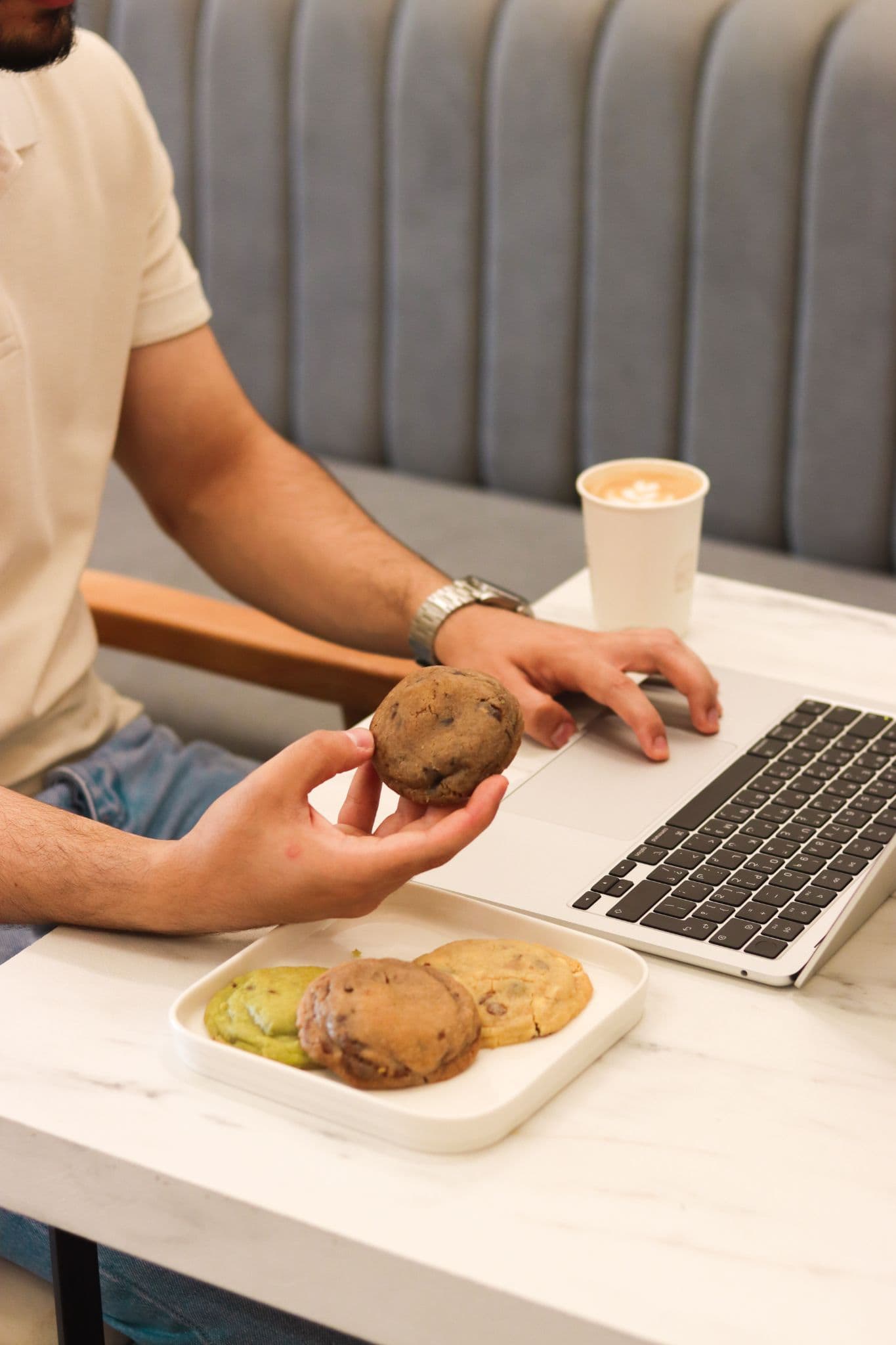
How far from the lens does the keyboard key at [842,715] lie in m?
1.00

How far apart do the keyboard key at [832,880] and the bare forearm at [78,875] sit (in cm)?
34

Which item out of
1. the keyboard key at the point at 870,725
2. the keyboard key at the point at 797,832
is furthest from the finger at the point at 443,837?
the keyboard key at the point at 870,725

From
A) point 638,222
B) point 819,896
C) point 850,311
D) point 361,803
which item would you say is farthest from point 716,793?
point 638,222

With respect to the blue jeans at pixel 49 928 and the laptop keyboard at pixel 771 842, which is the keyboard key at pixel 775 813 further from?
the blue jeans at pixel 49 928

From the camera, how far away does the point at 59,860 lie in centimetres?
80

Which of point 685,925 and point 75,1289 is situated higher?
point 685,925

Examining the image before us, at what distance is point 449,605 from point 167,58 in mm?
1408

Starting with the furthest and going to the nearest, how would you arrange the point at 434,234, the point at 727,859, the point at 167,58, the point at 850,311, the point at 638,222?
the point at 167,58
the point at 434,234
the point at 638,222
the point at 850,311
the point at 727,859

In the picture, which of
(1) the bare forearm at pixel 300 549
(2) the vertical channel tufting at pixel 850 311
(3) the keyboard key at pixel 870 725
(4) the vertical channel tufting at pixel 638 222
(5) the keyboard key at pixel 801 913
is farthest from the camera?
(4) the vertical channel tufting at pixel 638 222

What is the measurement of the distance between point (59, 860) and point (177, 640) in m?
0.75

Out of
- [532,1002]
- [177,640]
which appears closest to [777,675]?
[532,1002]

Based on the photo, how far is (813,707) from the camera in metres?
1.02

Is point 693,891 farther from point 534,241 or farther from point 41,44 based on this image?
point 534,241

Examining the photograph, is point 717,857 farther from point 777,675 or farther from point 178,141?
point 178,141
